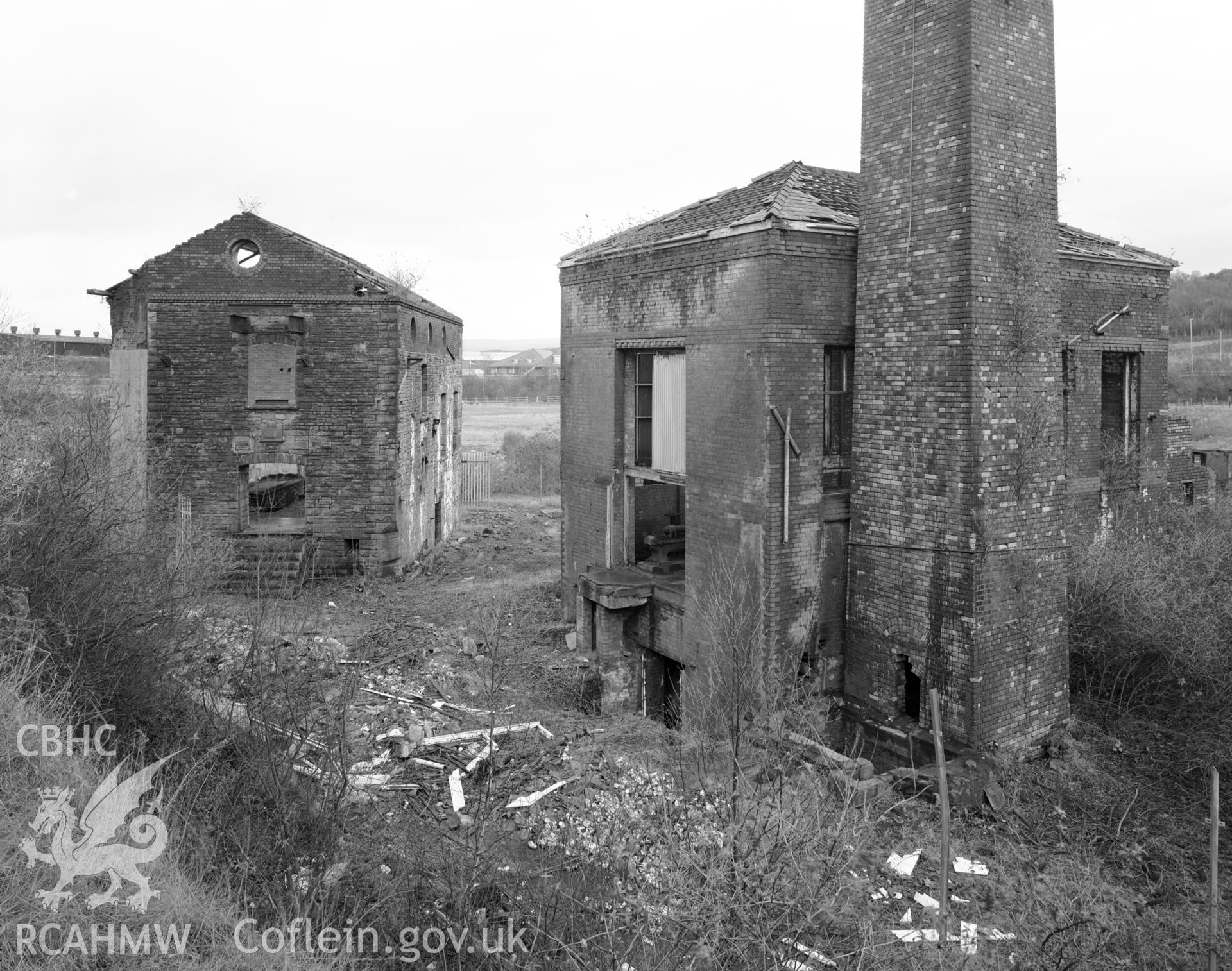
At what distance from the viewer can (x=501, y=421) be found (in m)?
68.1

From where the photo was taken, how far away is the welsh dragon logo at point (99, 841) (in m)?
5.35

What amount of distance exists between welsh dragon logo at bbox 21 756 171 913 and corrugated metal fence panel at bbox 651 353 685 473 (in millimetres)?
8599

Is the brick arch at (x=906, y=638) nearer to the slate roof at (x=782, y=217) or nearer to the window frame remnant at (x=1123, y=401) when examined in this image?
the slate roof at (x=782, y=217)

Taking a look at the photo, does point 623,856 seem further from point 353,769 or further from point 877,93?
point 877,93

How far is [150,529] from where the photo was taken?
1167 centimetres

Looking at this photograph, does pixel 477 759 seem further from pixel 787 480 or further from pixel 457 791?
pixel 787 480

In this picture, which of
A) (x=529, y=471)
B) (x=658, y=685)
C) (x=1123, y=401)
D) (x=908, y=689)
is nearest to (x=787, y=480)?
(x=908, y=689)

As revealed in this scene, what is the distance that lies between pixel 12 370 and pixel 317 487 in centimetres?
694

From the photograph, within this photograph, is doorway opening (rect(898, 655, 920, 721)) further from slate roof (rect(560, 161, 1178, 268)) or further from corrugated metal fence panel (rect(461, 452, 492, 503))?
corrugated metal fence panel (rect(461, 452, 492, 503))

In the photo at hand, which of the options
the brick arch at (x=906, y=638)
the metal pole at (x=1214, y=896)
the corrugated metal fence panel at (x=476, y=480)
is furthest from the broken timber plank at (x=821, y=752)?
the corrugated metal fence panel at (x=476, y=480)

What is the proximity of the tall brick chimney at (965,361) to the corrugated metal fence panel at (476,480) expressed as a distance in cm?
2530

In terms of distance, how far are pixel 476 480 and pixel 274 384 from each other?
17.5m

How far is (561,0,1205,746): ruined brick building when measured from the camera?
33.4ft

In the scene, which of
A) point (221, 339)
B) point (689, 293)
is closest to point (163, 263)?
point (221, 339)
